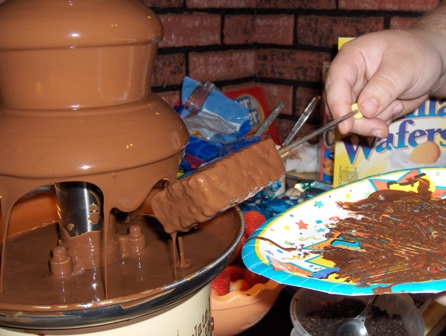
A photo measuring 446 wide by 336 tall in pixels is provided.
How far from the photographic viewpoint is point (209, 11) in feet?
5.72

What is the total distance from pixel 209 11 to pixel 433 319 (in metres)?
1.20

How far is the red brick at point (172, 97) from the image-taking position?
1684mm

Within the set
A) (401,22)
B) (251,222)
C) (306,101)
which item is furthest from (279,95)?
(251,222)

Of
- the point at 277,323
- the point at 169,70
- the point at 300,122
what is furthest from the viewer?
the point at 169,70

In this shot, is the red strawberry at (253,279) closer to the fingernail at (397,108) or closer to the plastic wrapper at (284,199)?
the plastic wrapper at (284,199)

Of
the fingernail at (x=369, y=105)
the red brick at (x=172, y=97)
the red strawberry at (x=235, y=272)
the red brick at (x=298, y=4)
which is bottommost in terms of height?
the red strawberry at (x=235, y=272)

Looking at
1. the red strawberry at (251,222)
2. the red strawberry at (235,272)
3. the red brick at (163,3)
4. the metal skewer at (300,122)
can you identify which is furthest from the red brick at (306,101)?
the red strawberry at (235,272)

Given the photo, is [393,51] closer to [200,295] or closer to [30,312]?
[200,295]

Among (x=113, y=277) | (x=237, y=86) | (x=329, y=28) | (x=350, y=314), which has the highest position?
(x=329, y=28)

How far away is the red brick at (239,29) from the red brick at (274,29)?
3cm

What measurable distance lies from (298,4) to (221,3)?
27cm

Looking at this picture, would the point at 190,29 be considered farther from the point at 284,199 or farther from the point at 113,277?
the point at 113,277

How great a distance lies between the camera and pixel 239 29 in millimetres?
1869

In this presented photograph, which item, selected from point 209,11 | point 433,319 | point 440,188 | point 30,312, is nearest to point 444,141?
point 440,188
